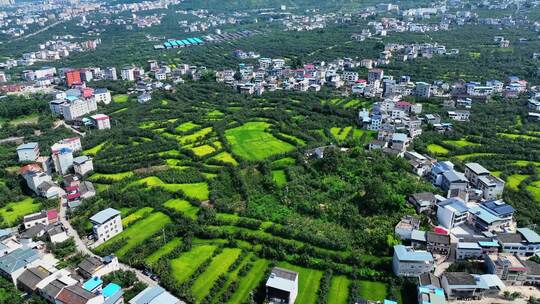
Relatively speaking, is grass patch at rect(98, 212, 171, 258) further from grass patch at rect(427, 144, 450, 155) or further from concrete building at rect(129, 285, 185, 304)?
grass patch at rect(427, 144, 450, 155)

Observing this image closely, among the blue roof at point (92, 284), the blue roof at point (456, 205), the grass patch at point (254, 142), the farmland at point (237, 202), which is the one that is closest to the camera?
the blue roof at point (92, 284)

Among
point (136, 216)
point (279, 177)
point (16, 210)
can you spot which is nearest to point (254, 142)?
point (279, 177)

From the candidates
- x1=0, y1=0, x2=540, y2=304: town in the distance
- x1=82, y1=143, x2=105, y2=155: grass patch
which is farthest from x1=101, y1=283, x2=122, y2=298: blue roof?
x1=82, y1=143, x2=105, y2=155: grass patch

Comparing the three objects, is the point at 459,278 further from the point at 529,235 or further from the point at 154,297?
the point at 154,297

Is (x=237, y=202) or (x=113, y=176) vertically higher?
(x=113, y=176)

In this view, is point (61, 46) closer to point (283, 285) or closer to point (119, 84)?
point (119, 84)

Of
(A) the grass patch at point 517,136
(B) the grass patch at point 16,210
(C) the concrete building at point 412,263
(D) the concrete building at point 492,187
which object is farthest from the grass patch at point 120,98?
(A) the grass patch at point 517,136

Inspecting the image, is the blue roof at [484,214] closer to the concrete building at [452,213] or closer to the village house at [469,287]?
the concrete building at [452,213]
